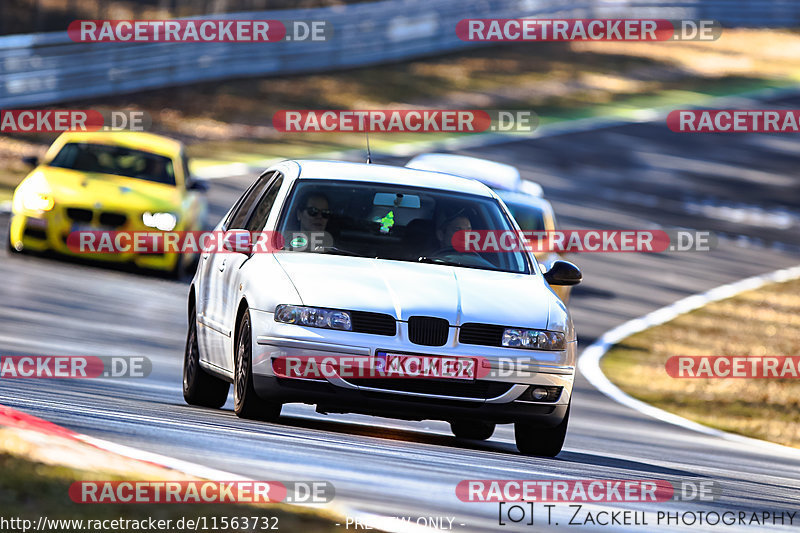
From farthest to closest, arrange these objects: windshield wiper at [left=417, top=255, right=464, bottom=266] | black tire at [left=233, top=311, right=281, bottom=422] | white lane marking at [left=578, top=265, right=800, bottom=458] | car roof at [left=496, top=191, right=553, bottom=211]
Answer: car roof at [left=496, top=191, right=553, bottom=211], white lane marking at [left=578, top=265, right=800, bottom=458], windshield wiper at [left=417, top=255, right=464, bottom=266], black tire at [left=233, top=311, right=281, bottom=422]

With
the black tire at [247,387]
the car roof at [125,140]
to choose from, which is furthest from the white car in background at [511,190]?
the black tire at [247,387]

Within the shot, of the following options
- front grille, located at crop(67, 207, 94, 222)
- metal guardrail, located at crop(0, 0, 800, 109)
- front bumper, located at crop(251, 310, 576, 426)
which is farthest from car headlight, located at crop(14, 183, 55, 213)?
metal guardrail, located at crop(0, 0, 800, 109)

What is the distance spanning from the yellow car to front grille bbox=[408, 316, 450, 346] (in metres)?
10.1

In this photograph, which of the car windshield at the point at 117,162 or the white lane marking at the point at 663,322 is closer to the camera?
the white lane marking at the point at 663,322

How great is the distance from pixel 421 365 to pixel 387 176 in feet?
5.75

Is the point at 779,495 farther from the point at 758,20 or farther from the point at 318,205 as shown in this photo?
the point at 758,20

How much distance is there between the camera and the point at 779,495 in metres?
8.98

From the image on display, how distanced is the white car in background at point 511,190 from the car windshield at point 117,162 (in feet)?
10.0

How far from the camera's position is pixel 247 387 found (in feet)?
30.1

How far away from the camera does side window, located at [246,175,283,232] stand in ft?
33.5

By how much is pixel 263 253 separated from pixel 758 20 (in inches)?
2113

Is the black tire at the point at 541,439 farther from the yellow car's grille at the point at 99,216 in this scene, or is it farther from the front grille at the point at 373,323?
the yellow car's grille at the point at 99,216

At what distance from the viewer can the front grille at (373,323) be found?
8930 millimetres

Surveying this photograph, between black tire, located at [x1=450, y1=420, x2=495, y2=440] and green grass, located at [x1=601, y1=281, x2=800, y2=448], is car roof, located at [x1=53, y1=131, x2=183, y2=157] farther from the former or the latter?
black tire, located at [x1=450, y1=420, x2=495, y2=440]
